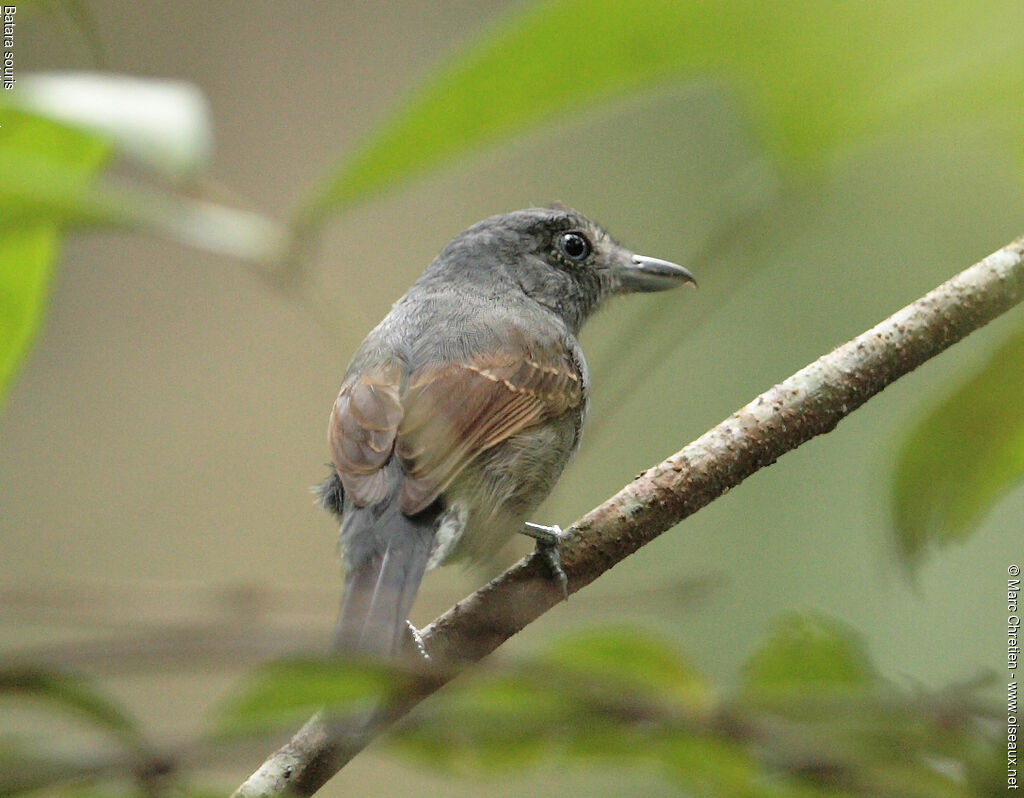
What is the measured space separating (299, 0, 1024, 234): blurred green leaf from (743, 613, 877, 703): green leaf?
475 mm

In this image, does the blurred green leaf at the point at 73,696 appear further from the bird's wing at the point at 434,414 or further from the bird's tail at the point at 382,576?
the bird's wing at the point at 434,414

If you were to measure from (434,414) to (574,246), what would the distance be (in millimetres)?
1351

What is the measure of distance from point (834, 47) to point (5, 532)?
572 cm

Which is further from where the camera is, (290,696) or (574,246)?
(574,246)

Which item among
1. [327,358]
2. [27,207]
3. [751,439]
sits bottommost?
[27,207]

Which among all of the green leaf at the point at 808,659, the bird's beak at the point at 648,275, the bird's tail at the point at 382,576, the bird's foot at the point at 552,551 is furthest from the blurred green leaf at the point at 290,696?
the bird's beak at the point at 648,275

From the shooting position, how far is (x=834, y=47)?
780 mm

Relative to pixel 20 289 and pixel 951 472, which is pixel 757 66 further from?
pixel 20 289

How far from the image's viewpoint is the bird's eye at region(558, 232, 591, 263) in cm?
378

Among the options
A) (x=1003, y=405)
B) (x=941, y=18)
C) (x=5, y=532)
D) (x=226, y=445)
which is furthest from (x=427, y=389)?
(x=5, y=532)

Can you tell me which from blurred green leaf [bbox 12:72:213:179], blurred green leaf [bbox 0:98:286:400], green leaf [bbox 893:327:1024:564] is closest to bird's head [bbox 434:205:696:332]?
blurred green leaf [bbox 12:72:213:179]

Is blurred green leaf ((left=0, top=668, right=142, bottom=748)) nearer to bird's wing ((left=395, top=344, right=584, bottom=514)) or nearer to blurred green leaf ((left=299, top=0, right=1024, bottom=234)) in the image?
blurred green leaf ((left=299, top=0, right=1024, bottom=234))

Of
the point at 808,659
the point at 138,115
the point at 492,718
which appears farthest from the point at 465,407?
the point at 492,718

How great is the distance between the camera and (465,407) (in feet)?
8.80
